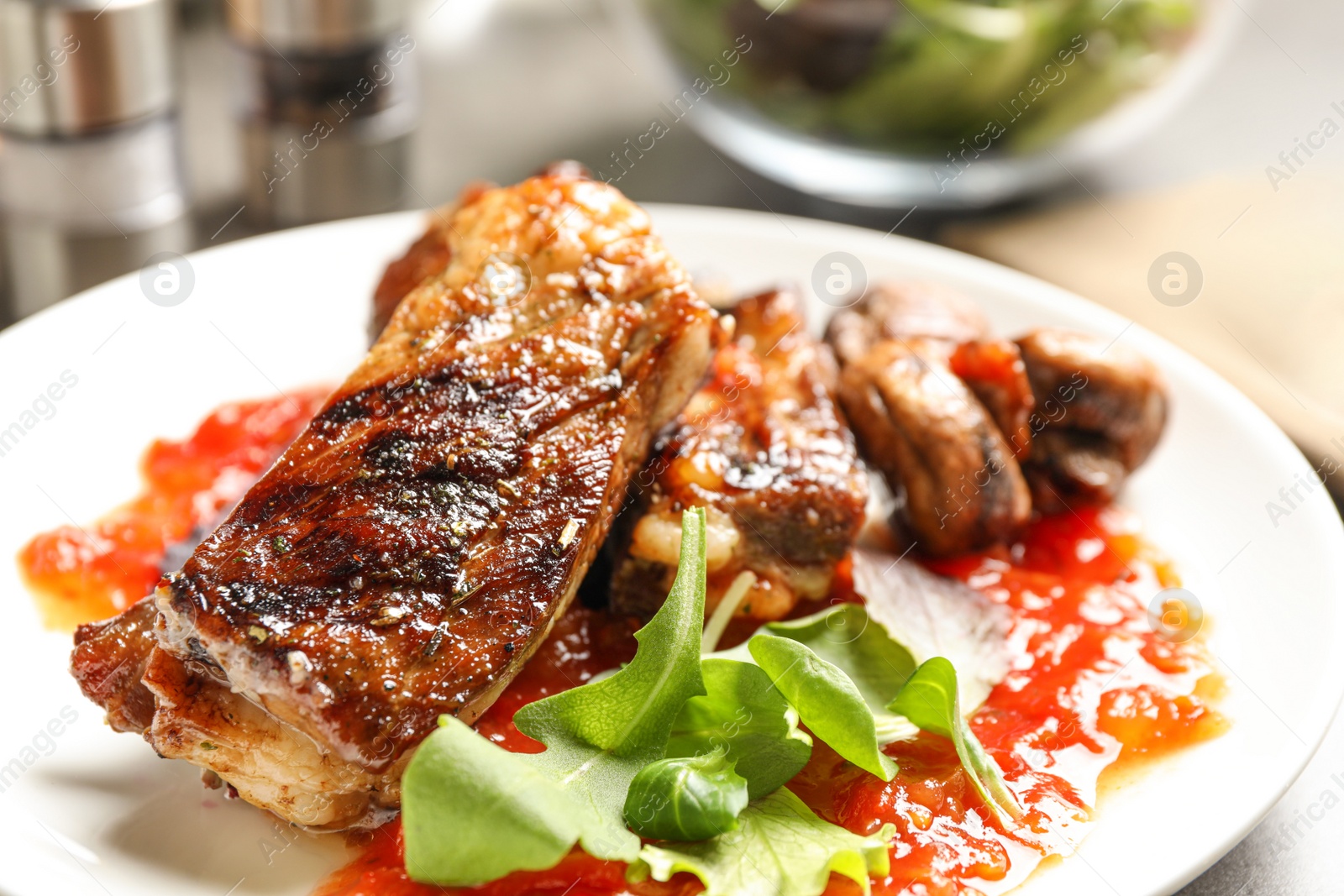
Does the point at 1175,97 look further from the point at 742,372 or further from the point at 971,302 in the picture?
the point at 742,372

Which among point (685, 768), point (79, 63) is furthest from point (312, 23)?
point (685, 768)

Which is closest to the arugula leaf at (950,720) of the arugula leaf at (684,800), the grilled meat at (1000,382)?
the arugula leaf at (684,800)

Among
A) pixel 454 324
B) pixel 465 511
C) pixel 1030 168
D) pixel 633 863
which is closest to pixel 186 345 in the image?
pixel 454 324

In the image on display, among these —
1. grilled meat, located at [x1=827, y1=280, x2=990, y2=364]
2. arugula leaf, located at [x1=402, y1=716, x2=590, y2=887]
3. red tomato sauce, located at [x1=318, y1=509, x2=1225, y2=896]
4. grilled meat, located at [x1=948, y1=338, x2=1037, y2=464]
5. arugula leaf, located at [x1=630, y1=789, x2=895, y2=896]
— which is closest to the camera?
arugula leaf, located at [x1=402, y1=716, x2=590, y2=887]

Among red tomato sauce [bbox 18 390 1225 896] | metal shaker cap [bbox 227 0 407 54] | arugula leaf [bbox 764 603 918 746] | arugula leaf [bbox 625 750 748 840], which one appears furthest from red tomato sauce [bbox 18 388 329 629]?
metal shaker cap [bbox 227 0 407 54]

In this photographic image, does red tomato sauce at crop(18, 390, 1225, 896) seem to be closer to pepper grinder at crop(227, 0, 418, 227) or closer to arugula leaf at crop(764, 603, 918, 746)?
arugula leaf at crop(764, 603, 918, 746)

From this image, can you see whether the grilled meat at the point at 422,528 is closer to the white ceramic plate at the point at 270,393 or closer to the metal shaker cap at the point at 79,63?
the white ceramic plate at the point at 270,393
